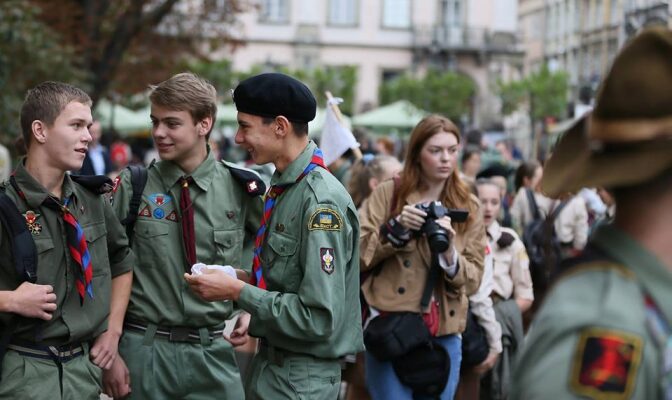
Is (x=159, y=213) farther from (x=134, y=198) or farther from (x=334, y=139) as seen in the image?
(x=334, y=139)

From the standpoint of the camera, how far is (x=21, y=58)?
16156mm

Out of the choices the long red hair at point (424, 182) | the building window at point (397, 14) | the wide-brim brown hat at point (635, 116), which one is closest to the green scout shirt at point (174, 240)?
the long red hair at point (424, 182)

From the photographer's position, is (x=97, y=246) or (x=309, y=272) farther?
(x=97, y=246)

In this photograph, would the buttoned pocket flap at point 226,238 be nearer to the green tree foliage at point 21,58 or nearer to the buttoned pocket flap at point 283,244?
the buttoned pocket flap at point 283,244

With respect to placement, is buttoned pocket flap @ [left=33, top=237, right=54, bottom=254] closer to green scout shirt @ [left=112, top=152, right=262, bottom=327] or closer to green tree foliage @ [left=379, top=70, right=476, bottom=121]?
green scout shirt @ [left=112, top=152, right=262, bottom=327]

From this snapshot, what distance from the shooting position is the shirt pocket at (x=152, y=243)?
16.4 feet

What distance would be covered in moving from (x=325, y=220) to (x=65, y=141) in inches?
42.7

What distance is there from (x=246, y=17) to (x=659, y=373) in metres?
65.3

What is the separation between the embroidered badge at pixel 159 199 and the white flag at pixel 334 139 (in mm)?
3028

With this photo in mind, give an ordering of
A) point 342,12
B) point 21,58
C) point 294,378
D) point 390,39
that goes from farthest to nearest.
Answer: point 390,39, point 342,12, point 21,58, point 294,378

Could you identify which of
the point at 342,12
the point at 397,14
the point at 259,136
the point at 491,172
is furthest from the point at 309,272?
the point at 397,14

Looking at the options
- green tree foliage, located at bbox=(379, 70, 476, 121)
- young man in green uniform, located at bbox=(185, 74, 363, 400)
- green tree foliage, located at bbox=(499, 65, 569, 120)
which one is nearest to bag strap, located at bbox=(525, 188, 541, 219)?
young man in green uniform, located at bbox=(185, 74, 363, 400)

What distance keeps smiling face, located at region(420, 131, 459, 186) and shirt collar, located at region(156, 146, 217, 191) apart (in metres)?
1.66

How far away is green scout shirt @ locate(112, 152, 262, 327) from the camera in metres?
4.96
